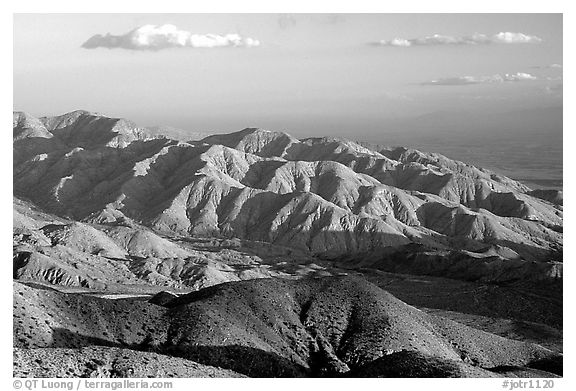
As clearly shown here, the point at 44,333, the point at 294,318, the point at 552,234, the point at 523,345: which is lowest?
the point at 552,234

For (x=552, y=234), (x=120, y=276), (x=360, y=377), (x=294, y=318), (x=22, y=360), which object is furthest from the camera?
(x=552, y=234)

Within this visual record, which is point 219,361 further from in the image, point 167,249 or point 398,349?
point 167,249

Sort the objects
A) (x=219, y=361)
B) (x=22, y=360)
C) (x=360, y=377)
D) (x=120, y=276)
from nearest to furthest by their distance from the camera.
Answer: (x=22, y=360) → (x=360, y=377) → (x=219, y=361) → (x=120, y=276)

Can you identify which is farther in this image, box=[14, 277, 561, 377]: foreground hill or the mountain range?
the mountain range

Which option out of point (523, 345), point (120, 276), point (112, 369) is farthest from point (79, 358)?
point (120, 276)

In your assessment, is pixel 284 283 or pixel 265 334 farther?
pixel 284 283

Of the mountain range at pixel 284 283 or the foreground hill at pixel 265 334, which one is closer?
the foreground hill at pixel 265 334

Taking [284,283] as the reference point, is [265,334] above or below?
below

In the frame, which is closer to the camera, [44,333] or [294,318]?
[44,333]
